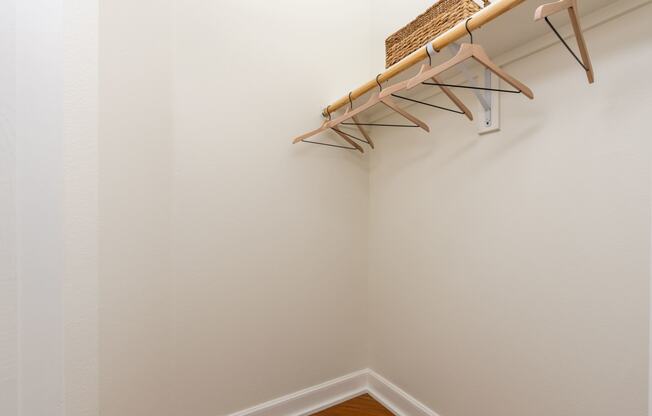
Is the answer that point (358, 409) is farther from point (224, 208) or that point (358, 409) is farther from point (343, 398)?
point (224, 208)

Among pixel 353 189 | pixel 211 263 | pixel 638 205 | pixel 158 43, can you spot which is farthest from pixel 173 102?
pixel 638 205

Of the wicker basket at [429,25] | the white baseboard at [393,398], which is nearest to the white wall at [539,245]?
the white baseboard at [393,398]

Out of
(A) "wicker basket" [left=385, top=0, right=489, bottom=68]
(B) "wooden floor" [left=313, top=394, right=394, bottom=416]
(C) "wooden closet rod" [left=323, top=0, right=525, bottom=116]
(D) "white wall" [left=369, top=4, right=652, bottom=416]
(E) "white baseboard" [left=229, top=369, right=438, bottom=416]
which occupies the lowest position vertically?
(B) "wooden floor" [left=313, top=394, right=394, bottom=416]

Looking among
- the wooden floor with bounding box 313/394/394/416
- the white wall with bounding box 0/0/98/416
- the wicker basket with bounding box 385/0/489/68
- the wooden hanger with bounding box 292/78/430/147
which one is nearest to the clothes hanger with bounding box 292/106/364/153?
the wooden hanger with bounding box 292/78/430/147

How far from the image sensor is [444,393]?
1448 mm

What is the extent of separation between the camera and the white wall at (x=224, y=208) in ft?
4.01

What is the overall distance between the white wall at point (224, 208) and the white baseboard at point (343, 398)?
5cm

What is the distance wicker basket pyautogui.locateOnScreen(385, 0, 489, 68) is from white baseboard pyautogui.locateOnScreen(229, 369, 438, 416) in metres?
1.67

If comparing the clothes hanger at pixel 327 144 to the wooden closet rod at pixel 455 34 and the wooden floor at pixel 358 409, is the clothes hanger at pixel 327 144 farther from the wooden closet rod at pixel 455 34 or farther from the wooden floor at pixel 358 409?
the wooden floor at pixel 358 409

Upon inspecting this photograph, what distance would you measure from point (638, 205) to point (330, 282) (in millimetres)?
1323

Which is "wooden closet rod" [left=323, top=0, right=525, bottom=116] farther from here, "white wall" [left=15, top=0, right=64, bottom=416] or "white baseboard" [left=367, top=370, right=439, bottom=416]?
"white baseboard" [left=367, top=370, right=439, bottom=416]

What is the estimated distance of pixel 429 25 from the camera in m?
1.19

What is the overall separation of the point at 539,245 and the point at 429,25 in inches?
36.1

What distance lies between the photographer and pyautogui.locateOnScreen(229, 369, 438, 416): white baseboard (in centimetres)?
158
